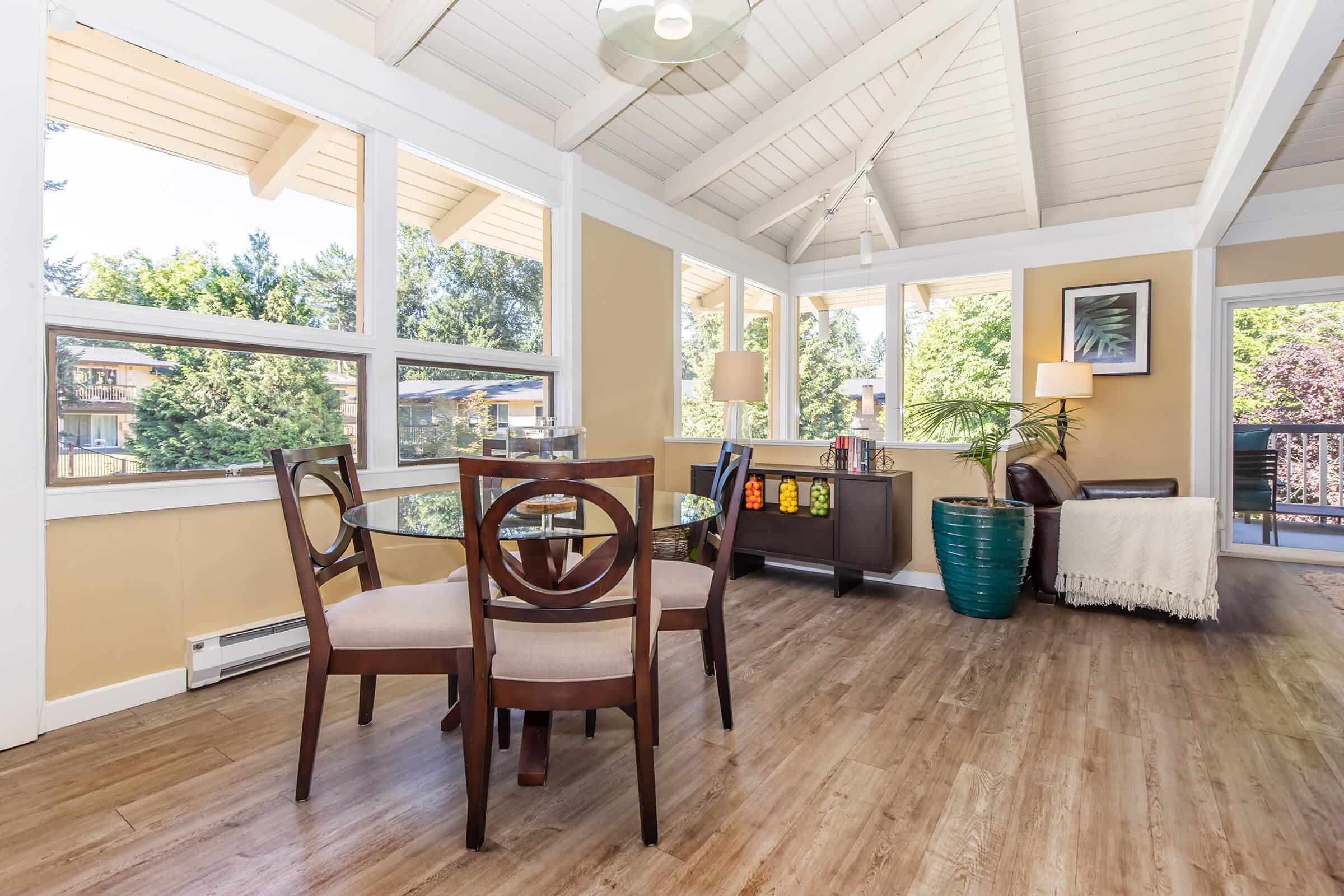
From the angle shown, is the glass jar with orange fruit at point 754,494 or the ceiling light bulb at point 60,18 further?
the glass jar with orange fruit at point 754,494

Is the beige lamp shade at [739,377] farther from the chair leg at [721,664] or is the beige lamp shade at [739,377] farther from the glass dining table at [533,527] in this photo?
the chair leg at [721,664]

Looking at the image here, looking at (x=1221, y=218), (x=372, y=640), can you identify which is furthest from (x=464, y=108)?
(x=1221, y=218)

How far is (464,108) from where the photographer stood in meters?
3.20

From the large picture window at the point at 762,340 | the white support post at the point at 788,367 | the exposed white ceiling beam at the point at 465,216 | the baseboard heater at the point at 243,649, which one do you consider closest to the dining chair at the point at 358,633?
the baseboard heater at the point at 243,649

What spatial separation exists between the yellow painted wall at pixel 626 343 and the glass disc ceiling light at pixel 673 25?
74.9 inches

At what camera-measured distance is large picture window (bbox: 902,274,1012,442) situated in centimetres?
541

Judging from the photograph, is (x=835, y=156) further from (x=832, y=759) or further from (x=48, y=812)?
(x=48, y=812)

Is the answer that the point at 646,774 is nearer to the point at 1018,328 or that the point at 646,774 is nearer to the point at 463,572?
the point at 463,572

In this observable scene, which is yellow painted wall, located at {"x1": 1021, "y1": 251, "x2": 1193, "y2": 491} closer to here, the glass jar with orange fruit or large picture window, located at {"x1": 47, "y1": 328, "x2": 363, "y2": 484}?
the glass jar with orange fruit

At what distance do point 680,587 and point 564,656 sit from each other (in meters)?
0.66

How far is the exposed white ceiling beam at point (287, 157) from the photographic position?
2.53m

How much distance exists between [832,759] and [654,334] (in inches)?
128

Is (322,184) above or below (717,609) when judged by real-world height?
above

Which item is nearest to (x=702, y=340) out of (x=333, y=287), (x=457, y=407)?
(x=457, y=407)
